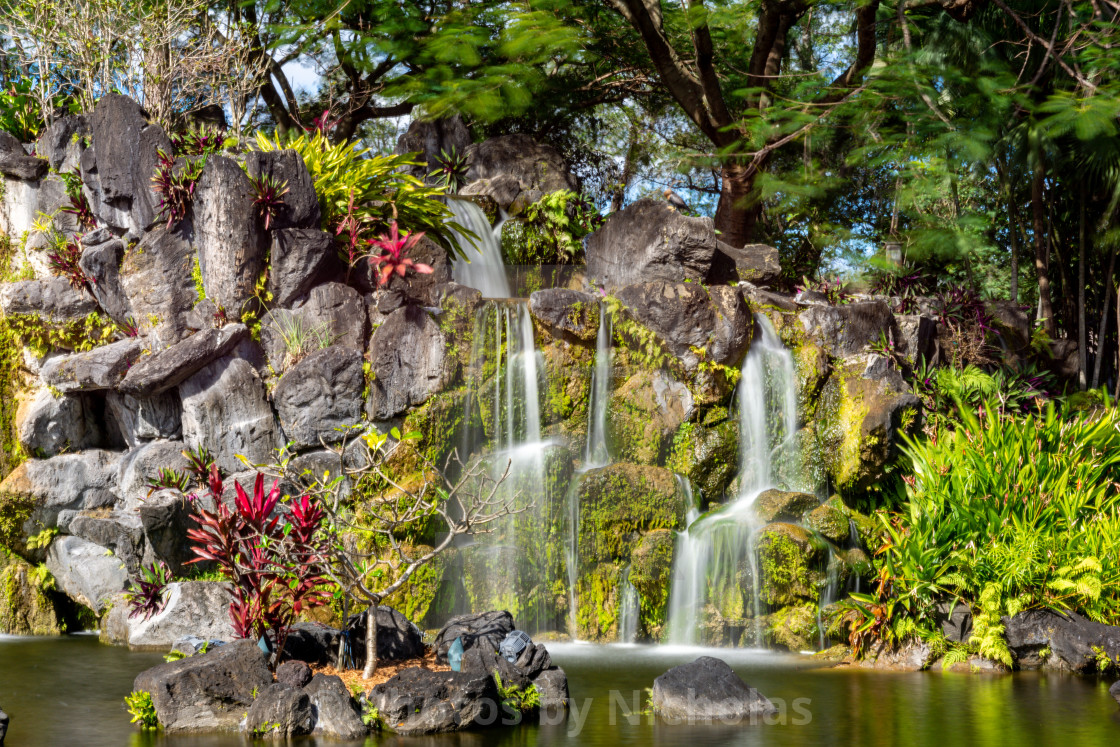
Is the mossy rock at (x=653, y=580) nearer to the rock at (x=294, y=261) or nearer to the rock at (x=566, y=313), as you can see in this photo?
the rock at (x=566, y=313)

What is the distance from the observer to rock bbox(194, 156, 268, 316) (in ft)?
35.6

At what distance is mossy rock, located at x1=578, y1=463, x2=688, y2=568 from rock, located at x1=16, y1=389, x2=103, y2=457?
19.7 ft

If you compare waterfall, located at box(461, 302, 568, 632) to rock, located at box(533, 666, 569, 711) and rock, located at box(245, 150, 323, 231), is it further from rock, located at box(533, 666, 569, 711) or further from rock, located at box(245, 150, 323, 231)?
rock, located at box(533, 666, 569, 711)

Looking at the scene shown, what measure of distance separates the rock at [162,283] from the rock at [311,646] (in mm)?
5022

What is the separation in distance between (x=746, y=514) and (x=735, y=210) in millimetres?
5871

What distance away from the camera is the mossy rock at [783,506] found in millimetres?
10047

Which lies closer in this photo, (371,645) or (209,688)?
(209,688)

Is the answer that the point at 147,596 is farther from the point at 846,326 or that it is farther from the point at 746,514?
the point at 846,326

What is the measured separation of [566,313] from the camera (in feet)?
37.0

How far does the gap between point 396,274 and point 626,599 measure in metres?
4.35

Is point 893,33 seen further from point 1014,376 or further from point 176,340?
point 176,340

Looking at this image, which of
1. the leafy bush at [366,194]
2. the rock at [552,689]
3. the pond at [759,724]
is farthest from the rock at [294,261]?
the rock at [552,689]

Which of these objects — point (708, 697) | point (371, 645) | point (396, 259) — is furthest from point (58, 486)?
point (708, 697)

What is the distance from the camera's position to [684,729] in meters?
6.35
